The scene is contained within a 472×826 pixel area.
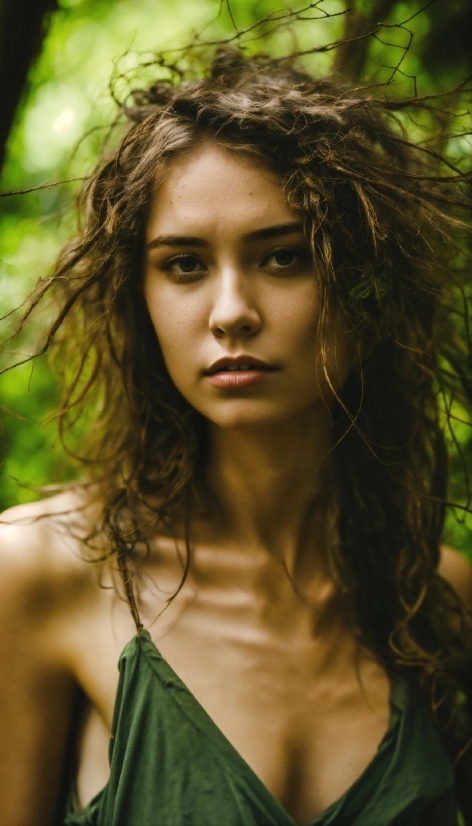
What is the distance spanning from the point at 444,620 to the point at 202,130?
1289 mm

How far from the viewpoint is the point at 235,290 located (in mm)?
1445

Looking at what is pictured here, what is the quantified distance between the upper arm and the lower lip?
1.76 feet

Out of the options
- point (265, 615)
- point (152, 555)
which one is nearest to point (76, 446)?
point (152, 555)

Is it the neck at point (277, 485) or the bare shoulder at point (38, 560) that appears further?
the neck at point (277, 485)

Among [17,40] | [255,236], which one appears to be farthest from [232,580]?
[17,40]

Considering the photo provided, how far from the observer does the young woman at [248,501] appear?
1.48 meters

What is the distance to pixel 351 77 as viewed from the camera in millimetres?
1766

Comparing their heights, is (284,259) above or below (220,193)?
below

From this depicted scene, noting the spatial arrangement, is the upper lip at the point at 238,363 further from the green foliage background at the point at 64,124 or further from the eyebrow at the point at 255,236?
the green foliage background at the point at 64,124

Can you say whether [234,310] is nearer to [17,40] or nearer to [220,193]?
[220,193]

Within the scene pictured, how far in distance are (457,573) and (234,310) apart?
1037mm

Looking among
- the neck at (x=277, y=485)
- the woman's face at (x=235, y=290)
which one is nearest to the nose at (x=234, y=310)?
the woman's face at (x=235, y=290)

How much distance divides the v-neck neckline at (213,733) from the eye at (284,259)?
0.77m

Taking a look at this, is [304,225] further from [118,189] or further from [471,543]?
[471,543]
